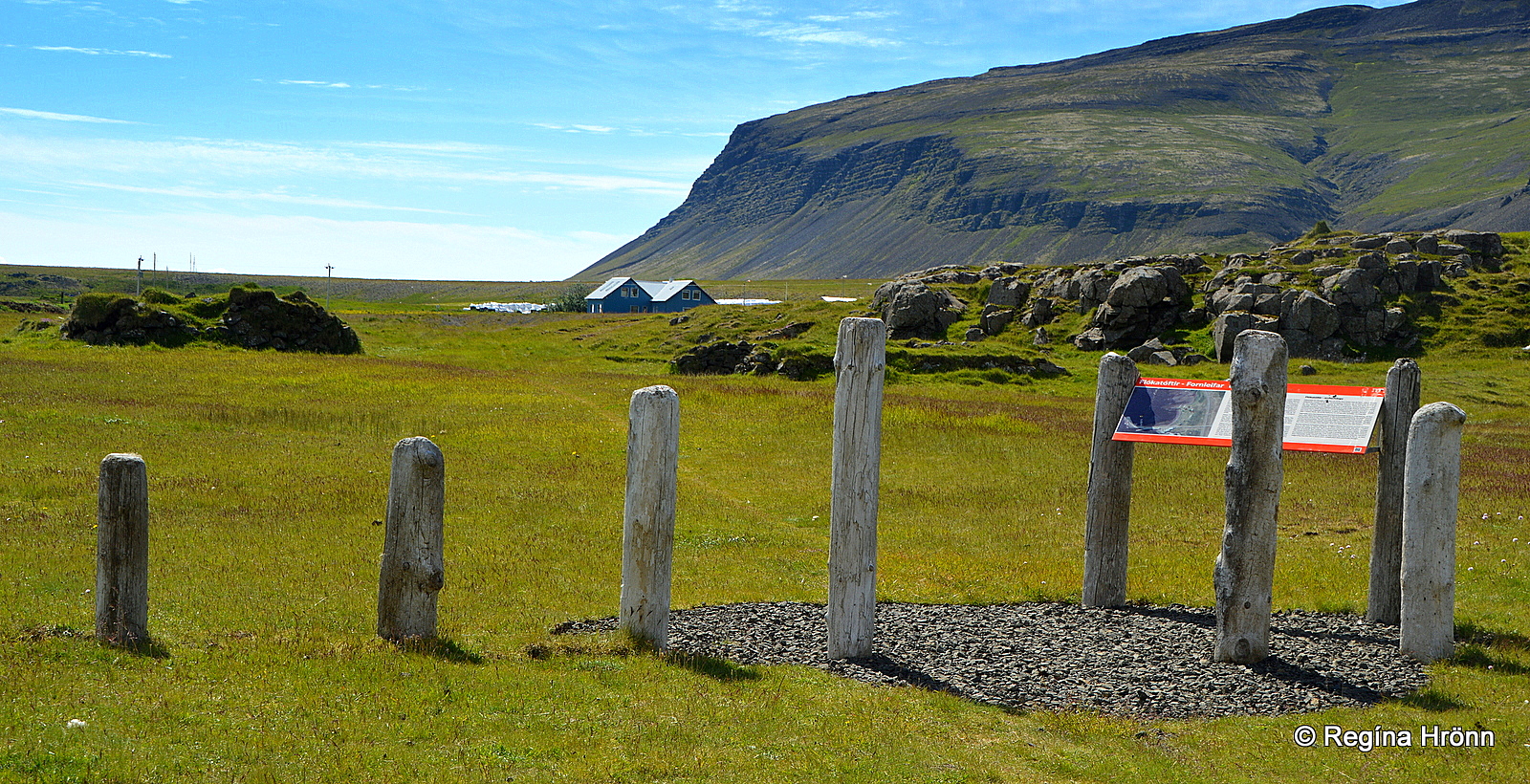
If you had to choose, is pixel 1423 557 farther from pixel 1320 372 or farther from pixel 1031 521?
pixel 1320 372

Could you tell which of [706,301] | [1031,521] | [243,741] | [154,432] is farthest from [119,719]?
[706,301]

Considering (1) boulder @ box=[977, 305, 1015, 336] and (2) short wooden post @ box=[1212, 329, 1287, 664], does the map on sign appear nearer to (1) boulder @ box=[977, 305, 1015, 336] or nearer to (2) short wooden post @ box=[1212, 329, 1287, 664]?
(2) short wooden post @ box=[1212, 329, 1287, 664]

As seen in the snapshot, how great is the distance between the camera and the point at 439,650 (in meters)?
11.0

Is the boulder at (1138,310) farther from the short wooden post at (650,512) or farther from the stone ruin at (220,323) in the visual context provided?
the short wooden post at (650,512)

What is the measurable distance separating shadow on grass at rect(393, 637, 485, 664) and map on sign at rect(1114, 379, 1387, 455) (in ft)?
28.0

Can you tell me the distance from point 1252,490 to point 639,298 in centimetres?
14140

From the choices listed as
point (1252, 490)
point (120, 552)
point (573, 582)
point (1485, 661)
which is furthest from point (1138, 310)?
point (120, 552)

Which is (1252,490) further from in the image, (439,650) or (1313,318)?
(1313,318)

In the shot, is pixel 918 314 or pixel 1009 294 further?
pixel 1009 294

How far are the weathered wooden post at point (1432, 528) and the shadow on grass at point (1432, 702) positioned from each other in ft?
4.37

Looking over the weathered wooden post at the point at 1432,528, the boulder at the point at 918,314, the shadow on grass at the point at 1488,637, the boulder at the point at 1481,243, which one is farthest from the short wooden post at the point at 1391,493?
the boulder at the point at 1481,243

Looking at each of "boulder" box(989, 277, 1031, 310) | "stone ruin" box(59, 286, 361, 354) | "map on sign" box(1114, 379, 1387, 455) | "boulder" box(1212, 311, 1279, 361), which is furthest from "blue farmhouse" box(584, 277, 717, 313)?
"map on sign" box(1114, 379, 1387, 455)

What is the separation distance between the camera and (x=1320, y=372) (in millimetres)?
61656

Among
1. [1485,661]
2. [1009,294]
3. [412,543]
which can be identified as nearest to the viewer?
[412,543]
